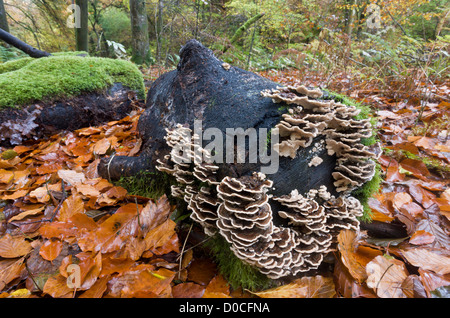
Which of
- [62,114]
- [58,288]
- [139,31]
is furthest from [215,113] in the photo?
[139,31]

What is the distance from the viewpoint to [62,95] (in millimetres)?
5016

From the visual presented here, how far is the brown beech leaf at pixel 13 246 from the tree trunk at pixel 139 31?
10.7 metres

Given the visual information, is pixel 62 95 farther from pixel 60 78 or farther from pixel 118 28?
pixel 118 28

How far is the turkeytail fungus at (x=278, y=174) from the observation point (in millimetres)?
1916

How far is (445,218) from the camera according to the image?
96.6 inches

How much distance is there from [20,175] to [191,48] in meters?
3.29

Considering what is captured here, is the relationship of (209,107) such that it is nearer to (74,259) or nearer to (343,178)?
(343,178)

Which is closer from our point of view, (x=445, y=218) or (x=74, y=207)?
(x=445, y=218)

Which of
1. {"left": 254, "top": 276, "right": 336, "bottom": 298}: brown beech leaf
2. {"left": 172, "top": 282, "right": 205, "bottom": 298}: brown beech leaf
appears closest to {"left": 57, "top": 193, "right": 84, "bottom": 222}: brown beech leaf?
{"left": 172, "top": 282, "right": 205, "bottom": 298}: brown beech leaf

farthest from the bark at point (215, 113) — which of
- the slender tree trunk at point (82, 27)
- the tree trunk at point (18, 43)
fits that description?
the slender tree trunk at point (82, 27)

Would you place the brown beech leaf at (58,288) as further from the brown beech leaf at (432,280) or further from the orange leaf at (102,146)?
the brown beech leaf at (432,280)

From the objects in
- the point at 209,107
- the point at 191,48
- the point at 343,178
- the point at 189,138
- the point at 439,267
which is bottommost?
the point at 439,267
